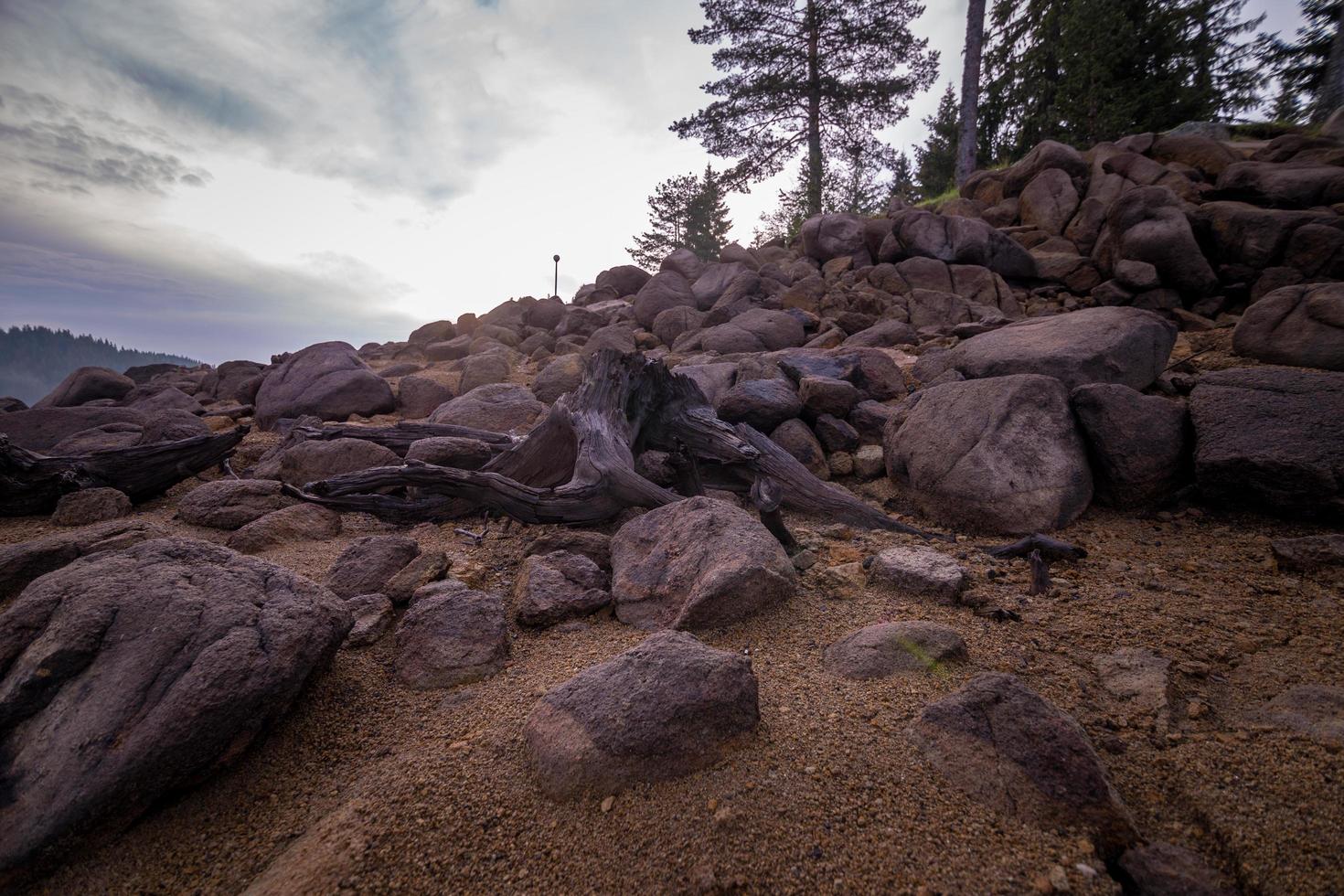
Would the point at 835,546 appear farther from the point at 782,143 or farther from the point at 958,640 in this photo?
the point at 782,143

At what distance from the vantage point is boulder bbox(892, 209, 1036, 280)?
34.7 feet

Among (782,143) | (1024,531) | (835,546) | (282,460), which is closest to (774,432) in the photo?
(835,546)

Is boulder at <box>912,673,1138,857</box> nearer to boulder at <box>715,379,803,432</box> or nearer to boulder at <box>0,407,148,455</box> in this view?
boulder at <box>715,379,803,432</box>

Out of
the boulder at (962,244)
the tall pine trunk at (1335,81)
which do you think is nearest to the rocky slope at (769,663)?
the boulder at (962,244)

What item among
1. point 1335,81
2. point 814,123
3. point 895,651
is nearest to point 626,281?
point 814,123

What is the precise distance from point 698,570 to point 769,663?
25.1 inches

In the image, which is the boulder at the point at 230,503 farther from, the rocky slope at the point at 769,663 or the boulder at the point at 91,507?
the boulder at the point at 91,507

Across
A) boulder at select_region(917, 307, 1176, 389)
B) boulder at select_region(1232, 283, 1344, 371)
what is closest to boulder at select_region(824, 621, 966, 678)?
boulder at select_region(917, 307, 1176, 389)

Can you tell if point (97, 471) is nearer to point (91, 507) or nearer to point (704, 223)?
point (91, 507)

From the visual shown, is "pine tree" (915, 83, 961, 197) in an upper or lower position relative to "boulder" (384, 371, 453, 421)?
upper

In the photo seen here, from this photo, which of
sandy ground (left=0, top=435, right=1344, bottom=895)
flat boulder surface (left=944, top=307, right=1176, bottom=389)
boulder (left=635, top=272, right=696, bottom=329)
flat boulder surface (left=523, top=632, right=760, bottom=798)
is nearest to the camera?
sandy ground (left=0, top=435, right=1344, bottom=895)

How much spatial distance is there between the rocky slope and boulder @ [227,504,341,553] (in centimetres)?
2

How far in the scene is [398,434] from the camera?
562cm

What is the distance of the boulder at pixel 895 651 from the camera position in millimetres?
2234
